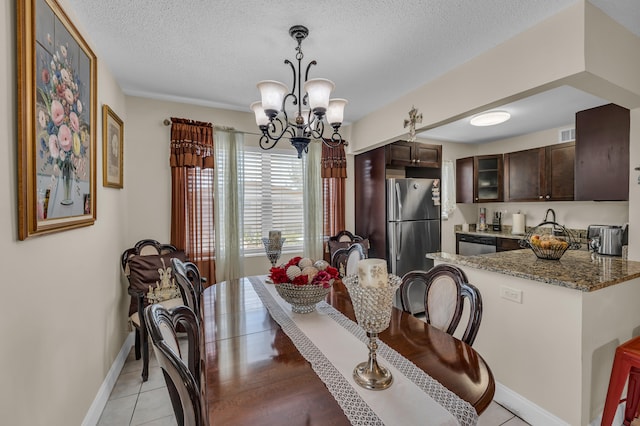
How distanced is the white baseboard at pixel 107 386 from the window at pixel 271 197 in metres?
1.46

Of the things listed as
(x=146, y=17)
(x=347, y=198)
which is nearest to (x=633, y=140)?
(x=347, y=198)

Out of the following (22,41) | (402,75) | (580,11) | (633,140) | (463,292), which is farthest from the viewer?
(402,75)

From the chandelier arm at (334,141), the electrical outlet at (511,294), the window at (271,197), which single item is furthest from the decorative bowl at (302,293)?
the window at (271,197)

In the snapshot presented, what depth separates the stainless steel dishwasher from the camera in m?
4.48

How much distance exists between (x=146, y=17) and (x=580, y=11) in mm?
2500

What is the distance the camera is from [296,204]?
12.4ft

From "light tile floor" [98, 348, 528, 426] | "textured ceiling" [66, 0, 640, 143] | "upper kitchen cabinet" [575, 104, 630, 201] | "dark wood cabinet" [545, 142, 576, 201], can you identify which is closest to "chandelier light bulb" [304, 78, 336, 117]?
"textured ceiling" [66, 0, 640, 143]

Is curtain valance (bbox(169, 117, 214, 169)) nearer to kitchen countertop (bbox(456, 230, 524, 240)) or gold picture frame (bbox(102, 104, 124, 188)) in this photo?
gold picture frame (bbox(102, 104, 124, 188))

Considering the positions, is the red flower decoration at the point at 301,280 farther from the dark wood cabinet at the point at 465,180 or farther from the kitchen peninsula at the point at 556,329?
the dark wood cabinet at the point at 465,180

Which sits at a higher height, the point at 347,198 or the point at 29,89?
the point at 29,89

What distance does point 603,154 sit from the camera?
8.86ft

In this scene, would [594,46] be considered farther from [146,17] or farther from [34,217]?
[34,217]

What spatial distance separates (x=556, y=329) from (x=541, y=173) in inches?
123

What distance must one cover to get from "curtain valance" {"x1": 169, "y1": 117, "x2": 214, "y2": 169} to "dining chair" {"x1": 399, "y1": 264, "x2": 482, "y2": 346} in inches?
98.1
